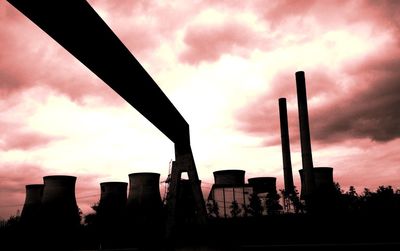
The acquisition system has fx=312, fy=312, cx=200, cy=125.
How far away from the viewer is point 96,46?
2.74 metres

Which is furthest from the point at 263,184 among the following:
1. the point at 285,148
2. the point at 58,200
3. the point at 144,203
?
the point at 58,200

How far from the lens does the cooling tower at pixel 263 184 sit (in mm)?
24609

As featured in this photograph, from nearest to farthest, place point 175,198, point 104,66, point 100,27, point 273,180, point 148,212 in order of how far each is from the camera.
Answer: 1. point 100,27
2. point 104,66
3. point 175,198
4. point 148,212
5. point 273,180

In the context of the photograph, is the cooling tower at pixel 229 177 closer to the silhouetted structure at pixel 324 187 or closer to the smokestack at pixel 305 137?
the smokestack at pixel 305 137

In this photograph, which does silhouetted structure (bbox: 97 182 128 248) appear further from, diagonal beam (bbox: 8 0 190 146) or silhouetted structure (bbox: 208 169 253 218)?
diagonal beam (bbox: 8 0 190 146)

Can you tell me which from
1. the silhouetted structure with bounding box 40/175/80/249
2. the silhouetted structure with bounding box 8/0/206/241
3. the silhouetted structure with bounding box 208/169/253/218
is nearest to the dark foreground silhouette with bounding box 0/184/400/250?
the silhouetted structure with bounding box 8/0/206/241

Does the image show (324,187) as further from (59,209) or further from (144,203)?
(59,209)

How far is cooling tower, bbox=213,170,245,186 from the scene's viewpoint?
80.7ft

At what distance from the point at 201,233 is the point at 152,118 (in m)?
2.02

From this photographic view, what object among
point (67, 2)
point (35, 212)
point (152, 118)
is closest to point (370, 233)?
point (152, 118)

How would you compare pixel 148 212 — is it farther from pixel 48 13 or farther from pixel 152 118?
pixel 48 13

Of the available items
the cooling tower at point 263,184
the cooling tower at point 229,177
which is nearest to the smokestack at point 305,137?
→ the cooling tower at point 263,184

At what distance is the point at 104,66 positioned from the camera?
304 cm

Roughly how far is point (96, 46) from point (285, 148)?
77.6 feet
